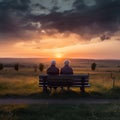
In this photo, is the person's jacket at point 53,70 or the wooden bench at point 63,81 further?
the person's jacket at point 53,70

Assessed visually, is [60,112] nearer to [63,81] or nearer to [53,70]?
[63,81]

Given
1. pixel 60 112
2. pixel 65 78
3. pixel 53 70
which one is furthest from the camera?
pixel 53 70

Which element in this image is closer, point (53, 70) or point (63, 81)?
point (63, 81)

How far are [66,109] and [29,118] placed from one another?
215 centimetres

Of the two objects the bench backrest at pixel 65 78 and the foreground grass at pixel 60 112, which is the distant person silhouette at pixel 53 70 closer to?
the bench backrest at pixel 65 78

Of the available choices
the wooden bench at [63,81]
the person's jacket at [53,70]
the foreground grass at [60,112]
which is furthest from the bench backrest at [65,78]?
the foreground grass at [60,112]

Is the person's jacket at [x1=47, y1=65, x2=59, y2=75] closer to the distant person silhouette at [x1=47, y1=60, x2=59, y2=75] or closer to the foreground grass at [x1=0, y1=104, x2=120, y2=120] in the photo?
the distant person silhouette at [x1=47, y1=60, x2=59, y2=75]

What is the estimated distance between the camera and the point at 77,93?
19328 millimetres

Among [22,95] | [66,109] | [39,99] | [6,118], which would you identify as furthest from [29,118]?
[22,95]

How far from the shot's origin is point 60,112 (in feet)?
44.7

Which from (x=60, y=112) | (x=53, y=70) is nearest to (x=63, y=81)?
(x=53, y=70)

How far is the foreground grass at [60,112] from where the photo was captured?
12758 mm

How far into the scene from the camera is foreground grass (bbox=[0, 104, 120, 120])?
41.9ft

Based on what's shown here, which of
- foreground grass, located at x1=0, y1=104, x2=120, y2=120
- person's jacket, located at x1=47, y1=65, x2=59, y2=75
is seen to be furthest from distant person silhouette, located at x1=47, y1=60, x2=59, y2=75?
foreground grass, located at x1=0, y1=104, x2=120, y2=120
